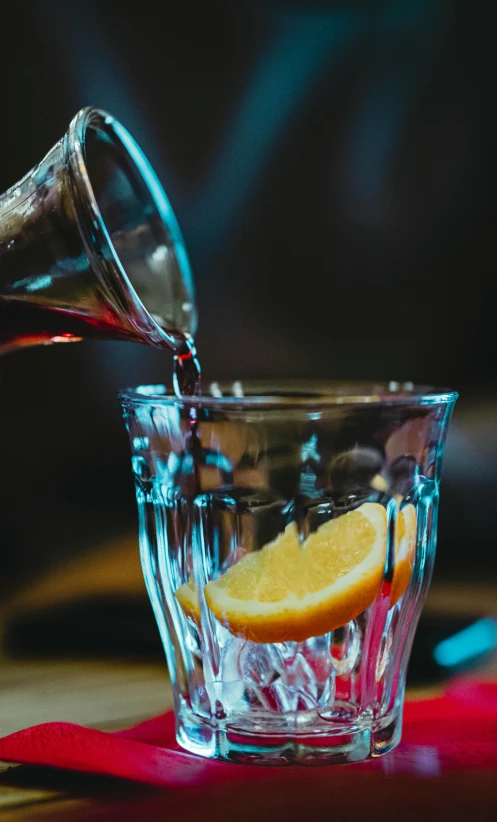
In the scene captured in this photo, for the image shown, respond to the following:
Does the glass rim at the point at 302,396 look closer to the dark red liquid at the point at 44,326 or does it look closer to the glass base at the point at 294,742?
the dark red liquid at the point at 44,326

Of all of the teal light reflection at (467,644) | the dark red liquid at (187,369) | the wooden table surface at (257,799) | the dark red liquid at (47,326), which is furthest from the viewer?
the teal light reflection at (467,644)

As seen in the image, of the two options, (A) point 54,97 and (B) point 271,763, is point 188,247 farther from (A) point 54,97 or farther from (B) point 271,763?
(B) point 271,763

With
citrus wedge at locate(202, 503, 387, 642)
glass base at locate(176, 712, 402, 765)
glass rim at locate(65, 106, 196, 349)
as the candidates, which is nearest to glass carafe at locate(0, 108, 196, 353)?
glass rim at locate(65, 106, 196, 349)

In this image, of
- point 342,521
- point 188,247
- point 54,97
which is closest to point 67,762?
point 342,521

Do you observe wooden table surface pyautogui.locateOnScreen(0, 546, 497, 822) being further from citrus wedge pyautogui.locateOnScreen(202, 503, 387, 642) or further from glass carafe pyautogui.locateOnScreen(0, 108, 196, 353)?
glass carafe pyautogui.locateOnScreen(0, 108, 196, 353)

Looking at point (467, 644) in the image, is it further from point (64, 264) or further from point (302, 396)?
point (64, 264)

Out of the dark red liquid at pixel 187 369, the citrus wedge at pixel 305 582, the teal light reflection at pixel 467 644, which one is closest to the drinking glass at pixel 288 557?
the citrus wedge at pixel 305 582
